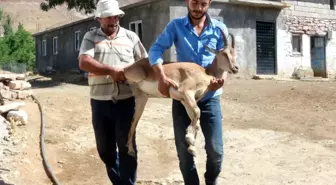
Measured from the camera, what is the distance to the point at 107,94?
4.09 m

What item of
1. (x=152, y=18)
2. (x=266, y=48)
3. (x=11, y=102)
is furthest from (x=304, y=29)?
(x=11, y=102)

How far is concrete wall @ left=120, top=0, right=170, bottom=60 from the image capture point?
17391 mm

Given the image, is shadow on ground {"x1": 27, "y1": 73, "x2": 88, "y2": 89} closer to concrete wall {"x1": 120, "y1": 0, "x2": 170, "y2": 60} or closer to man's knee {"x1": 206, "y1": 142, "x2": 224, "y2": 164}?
concrete wall {"x1": 120, "y1": 0, "x2": 170, "y2": 60}

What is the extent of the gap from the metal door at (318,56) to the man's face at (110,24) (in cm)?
1896

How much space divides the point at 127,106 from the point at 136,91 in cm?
23

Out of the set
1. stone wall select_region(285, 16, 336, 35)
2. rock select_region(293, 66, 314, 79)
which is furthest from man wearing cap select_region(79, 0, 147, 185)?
stone wall select_region(285, 16, 336, 35)

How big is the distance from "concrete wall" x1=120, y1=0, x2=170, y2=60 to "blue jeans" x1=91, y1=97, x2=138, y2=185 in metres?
12.8

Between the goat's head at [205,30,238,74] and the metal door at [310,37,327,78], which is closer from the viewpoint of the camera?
the goat's head at [205,30,238,74]

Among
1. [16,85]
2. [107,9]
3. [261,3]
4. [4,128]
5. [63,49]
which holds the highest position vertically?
[261,3]

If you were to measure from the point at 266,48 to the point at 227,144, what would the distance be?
12645 millimetres

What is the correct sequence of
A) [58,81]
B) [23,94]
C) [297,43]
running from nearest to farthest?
1. [23,94]
2. [58,81]
3. [297,43]

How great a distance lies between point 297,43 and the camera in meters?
21.1

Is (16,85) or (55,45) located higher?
(55,45)

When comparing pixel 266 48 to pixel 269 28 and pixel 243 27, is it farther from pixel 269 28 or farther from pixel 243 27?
pixel 243 27
